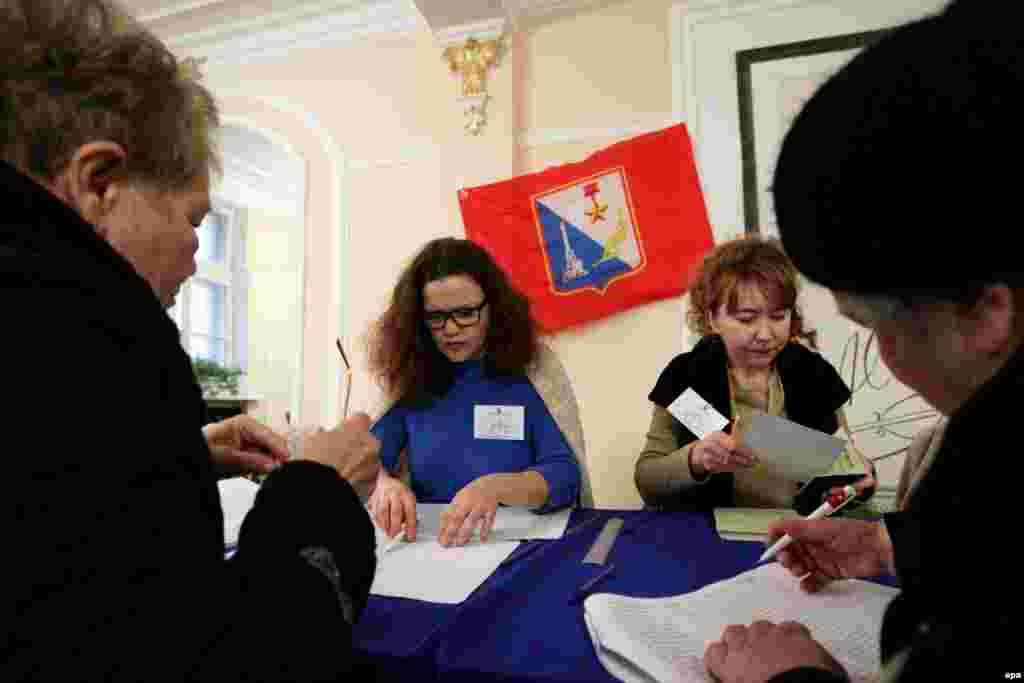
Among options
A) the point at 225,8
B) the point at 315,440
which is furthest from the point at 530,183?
the point at 315,440

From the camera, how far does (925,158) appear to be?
0.35 meters

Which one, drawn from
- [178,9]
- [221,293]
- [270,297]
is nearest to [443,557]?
[178,9]

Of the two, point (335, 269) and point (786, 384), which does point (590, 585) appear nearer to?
point (786, 384)

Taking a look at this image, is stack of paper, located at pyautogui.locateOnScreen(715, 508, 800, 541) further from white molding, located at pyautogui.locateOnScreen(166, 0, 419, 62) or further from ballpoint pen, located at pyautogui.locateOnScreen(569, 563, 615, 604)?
white molding, located at pyautogui.locateOnScreen(166, 0, 419, 62)

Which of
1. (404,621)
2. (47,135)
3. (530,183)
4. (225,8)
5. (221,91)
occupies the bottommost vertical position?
(404,621)

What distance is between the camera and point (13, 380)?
1.17 feet

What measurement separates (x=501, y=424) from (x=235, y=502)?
0.69 meters

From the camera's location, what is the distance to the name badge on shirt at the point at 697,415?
4.25ft

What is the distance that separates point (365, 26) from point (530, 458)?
9.43ft

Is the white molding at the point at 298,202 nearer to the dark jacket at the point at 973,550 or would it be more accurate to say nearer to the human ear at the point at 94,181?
the human ear at the point at 94,181

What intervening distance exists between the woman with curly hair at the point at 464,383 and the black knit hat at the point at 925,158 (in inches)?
43.3

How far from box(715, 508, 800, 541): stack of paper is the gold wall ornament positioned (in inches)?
94.7

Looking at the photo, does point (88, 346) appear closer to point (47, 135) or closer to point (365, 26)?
point (47, 135)

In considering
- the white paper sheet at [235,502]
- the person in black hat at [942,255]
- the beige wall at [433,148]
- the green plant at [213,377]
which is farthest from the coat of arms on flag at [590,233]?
the green plant at [213,377]
